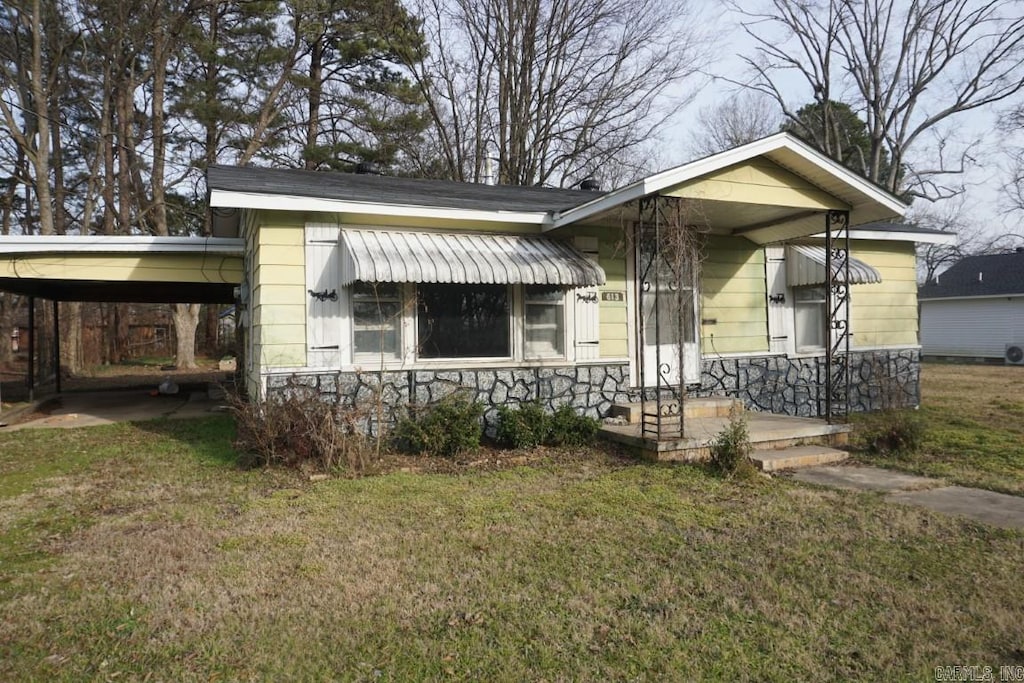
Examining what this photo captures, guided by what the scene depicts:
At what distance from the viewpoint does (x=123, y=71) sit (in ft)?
53.4

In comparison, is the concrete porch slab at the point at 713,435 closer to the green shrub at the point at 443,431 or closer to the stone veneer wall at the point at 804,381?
the stone veneer wall at the point at 804,381

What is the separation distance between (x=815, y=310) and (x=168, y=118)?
18434 mm

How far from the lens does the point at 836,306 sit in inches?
358

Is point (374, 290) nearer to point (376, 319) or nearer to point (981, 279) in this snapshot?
point (376, 319)

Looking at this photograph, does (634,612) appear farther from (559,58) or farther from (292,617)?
(559,58)

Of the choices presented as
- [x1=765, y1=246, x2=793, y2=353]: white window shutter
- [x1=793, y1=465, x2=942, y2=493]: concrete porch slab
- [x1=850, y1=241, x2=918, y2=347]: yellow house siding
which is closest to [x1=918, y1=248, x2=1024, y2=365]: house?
[x1=850, y1=241, x2=918, y2=347]: yellow house siding

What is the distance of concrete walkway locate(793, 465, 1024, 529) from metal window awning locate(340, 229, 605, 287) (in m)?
3.25

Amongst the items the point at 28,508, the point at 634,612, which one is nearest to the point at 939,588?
the point at 634,612

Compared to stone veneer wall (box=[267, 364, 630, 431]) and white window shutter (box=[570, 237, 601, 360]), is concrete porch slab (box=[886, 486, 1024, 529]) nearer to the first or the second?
stone veneer wall (box=[267, 364, 630, 431])

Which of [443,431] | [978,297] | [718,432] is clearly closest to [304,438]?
[443,431]

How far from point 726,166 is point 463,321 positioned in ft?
11.6

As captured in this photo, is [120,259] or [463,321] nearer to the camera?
[463,321]

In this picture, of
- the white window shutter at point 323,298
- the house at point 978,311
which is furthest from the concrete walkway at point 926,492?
the house at point 978,311

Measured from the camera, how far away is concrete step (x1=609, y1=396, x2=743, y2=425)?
316 inches
